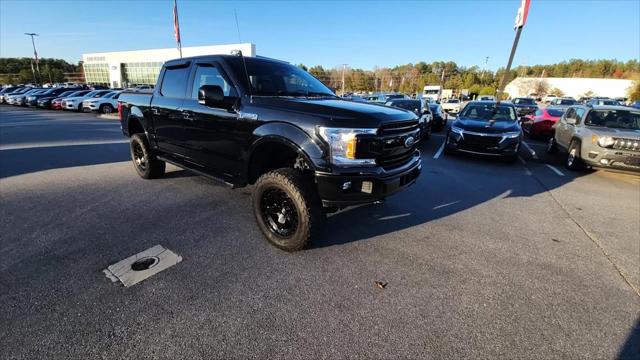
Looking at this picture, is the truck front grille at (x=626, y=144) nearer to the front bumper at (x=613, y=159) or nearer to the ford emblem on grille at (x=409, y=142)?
the front bumper at (x=613, y=159)

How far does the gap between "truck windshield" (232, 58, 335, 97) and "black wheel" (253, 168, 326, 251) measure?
113cm

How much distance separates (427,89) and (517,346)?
59.5 meters

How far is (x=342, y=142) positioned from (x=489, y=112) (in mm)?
8039

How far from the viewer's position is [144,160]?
5.66 meters

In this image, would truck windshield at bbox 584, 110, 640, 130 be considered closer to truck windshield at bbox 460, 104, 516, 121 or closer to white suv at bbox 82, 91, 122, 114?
truck windshield at bbox 460, 104, 516, 121

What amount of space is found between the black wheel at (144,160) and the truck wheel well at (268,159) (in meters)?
2.87

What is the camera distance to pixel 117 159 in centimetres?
762

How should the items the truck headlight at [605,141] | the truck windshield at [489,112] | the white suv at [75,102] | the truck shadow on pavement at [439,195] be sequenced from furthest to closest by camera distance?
the white suv at [75,102]
the truck windshield at [489,112]
the truck headlight at [605,141]
the truck shadow on pavement at [439,195]

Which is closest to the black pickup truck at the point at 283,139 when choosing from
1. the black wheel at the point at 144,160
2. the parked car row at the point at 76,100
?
the black wheel at the point at 144,160

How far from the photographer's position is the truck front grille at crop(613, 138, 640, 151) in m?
6.22

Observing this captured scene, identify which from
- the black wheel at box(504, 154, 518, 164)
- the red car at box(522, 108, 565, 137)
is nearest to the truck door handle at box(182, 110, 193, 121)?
the black wheel at box(504, 154, 518, 164)

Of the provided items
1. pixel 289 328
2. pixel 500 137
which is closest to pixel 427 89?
pixel 500 137

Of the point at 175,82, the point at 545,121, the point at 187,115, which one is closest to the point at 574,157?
the point at 545,121

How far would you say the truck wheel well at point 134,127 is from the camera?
569cm
